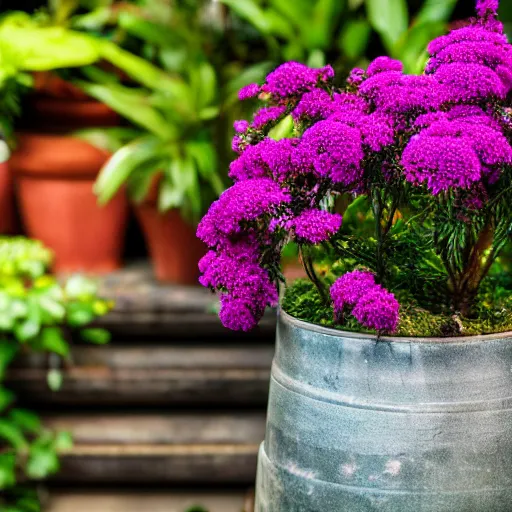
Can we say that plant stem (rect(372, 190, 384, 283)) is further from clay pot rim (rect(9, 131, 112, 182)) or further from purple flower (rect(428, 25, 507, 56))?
clay pot rim (rect(9, 131, 112, 182))

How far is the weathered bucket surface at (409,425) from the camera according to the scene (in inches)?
33.1

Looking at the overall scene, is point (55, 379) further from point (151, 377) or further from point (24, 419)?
point (151, 377)

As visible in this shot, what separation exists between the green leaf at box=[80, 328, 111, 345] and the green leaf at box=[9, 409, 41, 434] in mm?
259

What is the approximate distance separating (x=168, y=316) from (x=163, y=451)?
0.38 m

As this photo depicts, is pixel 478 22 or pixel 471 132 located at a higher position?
pixel 478 22

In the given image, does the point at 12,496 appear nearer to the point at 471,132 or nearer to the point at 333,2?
the point at 333,2

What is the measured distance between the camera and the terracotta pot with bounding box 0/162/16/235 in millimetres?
2420

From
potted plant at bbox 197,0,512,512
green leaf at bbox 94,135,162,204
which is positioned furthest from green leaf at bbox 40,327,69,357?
potted plant at bbox 197,0,512,512

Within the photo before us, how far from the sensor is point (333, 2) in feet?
6.53

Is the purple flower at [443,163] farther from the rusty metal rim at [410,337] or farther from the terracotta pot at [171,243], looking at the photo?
the terracotta pot at [171,243]

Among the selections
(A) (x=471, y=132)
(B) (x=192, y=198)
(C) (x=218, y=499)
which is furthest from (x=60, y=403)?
(A) (x=471, y=132)

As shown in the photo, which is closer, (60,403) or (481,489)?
(481,489)

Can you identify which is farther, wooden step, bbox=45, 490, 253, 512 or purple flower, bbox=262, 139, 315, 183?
wooden step, bbox=45, 490, 253, 512

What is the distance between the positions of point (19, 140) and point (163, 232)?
535 millimetres
